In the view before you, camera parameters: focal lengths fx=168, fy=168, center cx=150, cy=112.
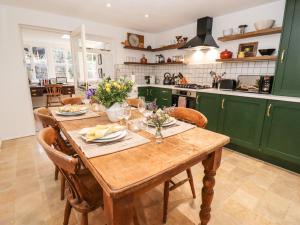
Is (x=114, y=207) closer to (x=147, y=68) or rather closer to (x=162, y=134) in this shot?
(x=162, y=134)

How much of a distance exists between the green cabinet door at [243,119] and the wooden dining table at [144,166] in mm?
1563

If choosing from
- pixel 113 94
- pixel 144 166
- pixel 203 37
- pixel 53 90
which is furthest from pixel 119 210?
pixel 53 90

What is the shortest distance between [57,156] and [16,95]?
10.0 ft

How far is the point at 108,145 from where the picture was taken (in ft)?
3.11

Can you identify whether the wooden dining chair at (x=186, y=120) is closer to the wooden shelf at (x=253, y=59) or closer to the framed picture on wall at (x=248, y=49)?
the wooden shelf at (x=253, y=59)

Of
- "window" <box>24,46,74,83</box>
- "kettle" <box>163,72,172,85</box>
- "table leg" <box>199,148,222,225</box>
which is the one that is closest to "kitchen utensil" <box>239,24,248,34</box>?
"kettle" <box>163,72,172,85</box>

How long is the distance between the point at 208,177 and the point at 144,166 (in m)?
0.58

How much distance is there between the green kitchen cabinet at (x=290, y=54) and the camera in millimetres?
2035

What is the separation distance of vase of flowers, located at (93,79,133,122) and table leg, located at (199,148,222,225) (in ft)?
2.51

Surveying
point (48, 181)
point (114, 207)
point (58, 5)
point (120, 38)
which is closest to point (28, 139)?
point (48, 181)

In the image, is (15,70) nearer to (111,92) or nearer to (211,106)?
(111,92)

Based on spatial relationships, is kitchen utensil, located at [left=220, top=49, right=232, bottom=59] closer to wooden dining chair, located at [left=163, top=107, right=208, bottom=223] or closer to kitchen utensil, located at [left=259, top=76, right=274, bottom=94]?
kitchen utensil, located at [left=259, top=76, right=274, bottom=94]

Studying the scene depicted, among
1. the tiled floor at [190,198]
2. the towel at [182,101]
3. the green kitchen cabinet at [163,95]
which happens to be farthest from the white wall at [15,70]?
the towel at [182,101]

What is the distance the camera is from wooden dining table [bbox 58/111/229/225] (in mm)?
660
